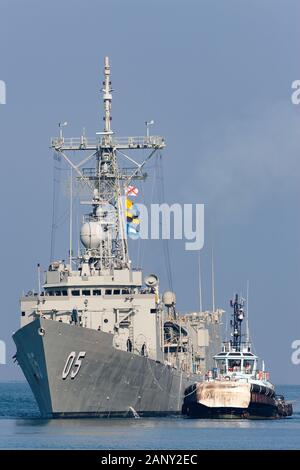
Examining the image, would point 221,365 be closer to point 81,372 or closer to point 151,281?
point 151,281

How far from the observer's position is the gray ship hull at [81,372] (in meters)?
66.5

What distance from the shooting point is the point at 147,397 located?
72750 millimetres

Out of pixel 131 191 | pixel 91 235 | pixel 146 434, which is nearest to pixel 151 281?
pixel 91 235

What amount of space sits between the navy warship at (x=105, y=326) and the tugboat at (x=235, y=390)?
1.80 metres

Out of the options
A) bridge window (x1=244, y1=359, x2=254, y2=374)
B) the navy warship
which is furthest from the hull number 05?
bridge window (x1=244, y1=359, x2=254, y2=374)

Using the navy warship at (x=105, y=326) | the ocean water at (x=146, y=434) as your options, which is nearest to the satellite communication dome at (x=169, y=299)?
the navy warship at (x=105, y=326)

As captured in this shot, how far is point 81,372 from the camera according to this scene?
67250mm

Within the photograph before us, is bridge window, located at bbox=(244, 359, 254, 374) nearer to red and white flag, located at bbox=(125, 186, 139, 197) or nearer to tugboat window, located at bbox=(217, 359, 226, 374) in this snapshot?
tugboat window, located at bbox=(217, 359, 226, 374)

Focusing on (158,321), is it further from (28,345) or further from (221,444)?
(221,444)

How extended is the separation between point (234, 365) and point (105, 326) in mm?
9253

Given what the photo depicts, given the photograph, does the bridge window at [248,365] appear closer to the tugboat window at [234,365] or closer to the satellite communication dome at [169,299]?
the tugboat window at [234,365]

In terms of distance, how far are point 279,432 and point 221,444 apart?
8.12 metres
